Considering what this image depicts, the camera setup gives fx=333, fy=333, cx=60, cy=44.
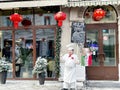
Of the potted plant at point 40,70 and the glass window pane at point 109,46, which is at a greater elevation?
the glass window pane at point 109,46

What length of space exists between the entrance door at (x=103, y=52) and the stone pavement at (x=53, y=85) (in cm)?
61

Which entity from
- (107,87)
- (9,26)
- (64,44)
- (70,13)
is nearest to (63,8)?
(70,13)

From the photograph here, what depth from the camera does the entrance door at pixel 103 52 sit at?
51.0 feet

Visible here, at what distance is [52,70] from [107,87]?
122 inches

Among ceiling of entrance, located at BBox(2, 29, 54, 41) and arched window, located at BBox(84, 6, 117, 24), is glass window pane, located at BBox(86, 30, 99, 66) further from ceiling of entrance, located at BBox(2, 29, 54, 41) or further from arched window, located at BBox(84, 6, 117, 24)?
ceiling of entrance, located at BBox(2, 29, 54, 41)

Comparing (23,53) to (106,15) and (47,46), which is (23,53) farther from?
(106,15)

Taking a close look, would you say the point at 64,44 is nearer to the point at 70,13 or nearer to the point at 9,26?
the point at 70,13

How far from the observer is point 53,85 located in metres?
14.8

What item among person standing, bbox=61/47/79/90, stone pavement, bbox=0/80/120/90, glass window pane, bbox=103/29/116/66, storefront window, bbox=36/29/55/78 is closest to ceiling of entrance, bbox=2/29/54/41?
storefront window, bbox=36/29/55/78

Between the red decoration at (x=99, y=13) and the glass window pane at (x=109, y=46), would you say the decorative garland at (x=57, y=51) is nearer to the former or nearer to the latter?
the red decoration at (x=99, y=13)

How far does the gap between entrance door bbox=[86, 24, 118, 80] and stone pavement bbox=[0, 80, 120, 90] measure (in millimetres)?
613

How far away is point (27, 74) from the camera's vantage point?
54.3 ft

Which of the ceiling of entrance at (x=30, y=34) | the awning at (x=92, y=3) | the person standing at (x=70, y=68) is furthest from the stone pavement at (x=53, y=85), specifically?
the awning at (x=92, y=3)

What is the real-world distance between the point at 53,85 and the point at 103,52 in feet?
9.47
